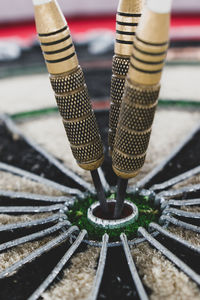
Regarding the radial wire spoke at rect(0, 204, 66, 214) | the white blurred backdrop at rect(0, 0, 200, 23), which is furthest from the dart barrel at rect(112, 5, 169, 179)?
the white blurred backdrop at rect(0, 0, 200, 23)

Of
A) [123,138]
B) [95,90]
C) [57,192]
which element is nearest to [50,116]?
[95,90]

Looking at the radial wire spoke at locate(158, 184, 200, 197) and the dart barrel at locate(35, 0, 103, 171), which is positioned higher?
the dart barrel at locate(35, 0, 103, 171)

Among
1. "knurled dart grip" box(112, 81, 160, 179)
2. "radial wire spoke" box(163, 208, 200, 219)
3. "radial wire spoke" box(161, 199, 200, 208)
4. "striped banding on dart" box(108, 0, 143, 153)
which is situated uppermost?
"striped banding on dart" box(108, 0, 143, 153)

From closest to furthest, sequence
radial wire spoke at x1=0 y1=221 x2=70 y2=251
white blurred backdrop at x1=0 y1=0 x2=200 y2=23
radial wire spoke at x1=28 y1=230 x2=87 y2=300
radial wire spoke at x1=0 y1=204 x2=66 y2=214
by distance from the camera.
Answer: radial wire spoke at x1=28 y1=230 x2=87 y2=300
radial wire spoke at x1=0 y1=221 x2=70 y2=251
radial wire spoke at x1=0 y1=204 x2=66 y2=214
white blurred backdrop at x1=0 y1=0 x2=200 y2=23

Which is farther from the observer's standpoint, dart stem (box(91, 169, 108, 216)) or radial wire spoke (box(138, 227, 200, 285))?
dart stem (box(91, 169, 108, 216))

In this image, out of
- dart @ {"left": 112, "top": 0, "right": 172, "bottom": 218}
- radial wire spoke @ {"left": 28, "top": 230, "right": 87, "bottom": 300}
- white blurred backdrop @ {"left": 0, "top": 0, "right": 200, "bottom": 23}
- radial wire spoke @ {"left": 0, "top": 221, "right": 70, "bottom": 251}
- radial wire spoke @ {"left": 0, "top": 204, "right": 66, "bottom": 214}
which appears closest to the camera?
dart @ {"left": 112, "top": 0, "right": 172, "bottom": 218}

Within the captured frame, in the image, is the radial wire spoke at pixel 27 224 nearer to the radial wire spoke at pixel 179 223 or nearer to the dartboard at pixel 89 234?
the dartboard at pixel 89 234

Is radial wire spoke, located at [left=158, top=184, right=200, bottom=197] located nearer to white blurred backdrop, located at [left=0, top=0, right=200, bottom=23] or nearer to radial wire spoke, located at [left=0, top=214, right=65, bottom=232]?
radial wire spoke, located at [left=0, top=214, right=65, bottom=232]
